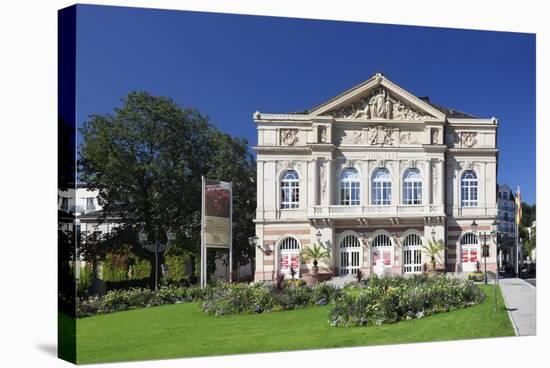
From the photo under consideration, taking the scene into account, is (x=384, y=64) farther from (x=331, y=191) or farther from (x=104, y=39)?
(x=104, y=39)

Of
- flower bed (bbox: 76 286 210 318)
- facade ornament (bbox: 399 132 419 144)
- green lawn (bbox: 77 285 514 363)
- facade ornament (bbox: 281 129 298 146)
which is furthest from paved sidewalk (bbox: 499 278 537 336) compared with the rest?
flower bed (bbox: 76 286 210 318)

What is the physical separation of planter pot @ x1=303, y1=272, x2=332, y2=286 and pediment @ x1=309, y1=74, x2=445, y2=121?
11.0 ft

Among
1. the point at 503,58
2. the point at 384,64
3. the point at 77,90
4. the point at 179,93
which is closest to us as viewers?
the point at 77,90

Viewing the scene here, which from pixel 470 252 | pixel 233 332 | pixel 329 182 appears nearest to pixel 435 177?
A: pixel 470 252

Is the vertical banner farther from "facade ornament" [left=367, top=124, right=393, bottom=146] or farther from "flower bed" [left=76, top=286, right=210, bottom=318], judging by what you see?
"facade ornament" [left=367, top=124, right=393, bottom=146]

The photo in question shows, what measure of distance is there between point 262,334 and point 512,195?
269 inches

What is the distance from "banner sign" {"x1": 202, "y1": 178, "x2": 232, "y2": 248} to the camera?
15.9 m

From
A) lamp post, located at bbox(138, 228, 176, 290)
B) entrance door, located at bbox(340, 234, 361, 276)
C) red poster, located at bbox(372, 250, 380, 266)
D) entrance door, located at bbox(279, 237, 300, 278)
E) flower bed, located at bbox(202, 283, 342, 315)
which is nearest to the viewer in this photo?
lamp post, located at bbox(138, 228, 176, 290)

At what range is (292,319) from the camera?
1619 centimetres

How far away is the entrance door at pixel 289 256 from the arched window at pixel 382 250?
1799 mm

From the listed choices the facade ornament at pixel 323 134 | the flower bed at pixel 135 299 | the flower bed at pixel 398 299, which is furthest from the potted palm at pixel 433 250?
the flower bed at pixel 135 299

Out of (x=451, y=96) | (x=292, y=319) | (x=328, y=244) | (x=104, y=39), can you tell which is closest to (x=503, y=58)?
(x=451, y=96)

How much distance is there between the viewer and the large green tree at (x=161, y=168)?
A: 15180mm

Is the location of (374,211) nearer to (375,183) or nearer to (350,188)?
(375,183)
